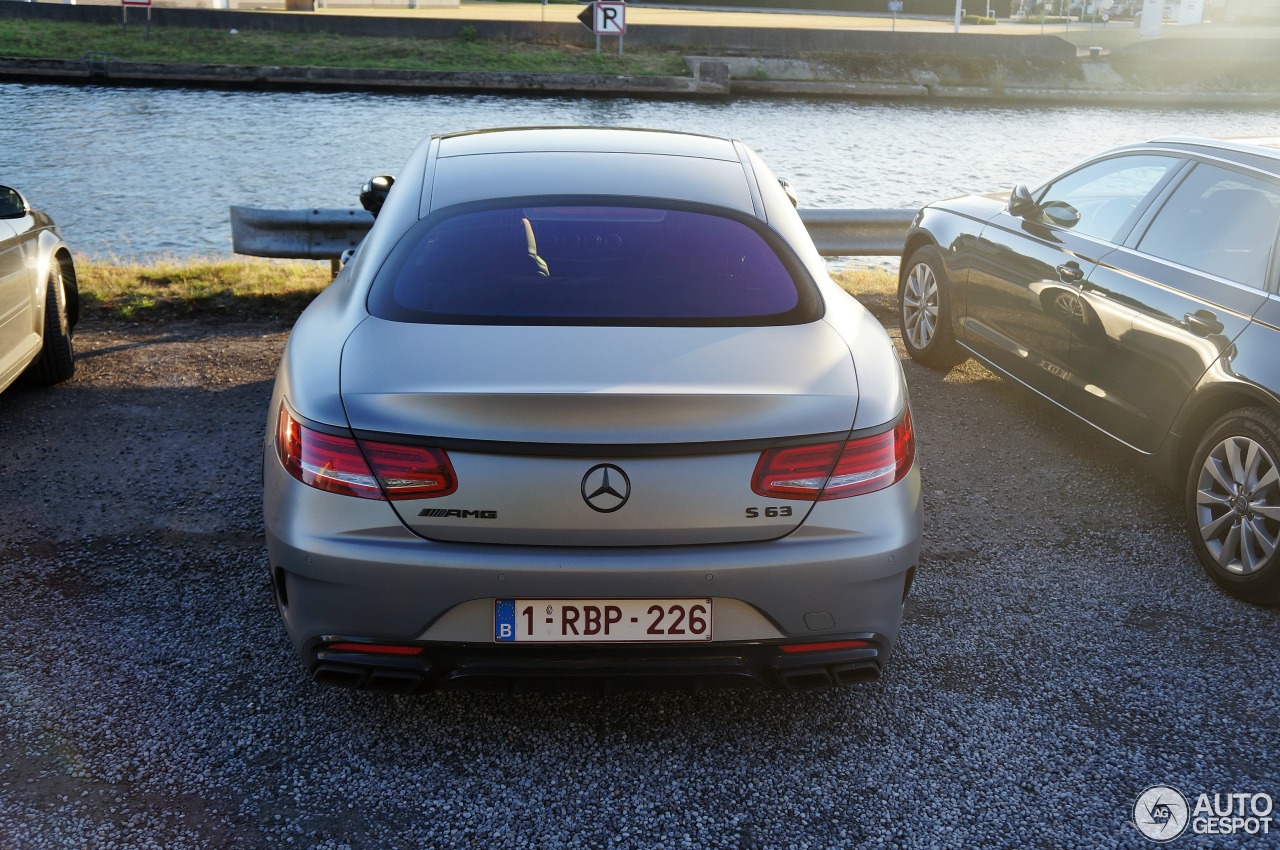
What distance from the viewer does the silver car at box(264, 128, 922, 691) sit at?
266 centimetres

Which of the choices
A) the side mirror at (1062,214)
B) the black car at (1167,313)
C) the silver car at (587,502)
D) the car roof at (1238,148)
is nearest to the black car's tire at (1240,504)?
the black car at (1167,313)

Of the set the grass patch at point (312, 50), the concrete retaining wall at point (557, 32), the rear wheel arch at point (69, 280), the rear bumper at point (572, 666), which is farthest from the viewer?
the concrete retaining wall at point (557, 32)

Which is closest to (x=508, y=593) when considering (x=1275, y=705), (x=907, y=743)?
(x=907, y=743)

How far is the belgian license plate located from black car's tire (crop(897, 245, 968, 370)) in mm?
4262

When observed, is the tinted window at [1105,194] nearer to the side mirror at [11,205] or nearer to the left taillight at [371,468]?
the left taillight at [371,468]

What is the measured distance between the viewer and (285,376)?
123 inches

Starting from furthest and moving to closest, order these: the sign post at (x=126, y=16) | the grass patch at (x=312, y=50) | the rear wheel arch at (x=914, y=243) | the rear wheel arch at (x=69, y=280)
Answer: the sign post at (x=126, y=16)
the grass patch at (x=312, y=50)
the rear wheel arch at (x=914, y=243)
the rear wheel arch at (x=69, y=280)

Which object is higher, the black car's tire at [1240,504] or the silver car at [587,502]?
the silver car at [587,502]

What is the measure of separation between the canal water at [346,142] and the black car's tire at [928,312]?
8.78m

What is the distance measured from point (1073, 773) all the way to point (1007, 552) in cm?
154

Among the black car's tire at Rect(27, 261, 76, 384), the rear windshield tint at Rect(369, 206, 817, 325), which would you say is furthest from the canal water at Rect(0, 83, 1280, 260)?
the rear windshield tint at Rect(369, 206, 817, 325)

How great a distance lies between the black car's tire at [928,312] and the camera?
6637 millimetres

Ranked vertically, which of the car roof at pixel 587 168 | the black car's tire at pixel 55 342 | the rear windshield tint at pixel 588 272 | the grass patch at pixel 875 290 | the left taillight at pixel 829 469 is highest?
the car roof at pixel 587 168

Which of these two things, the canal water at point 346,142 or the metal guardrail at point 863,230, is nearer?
the metal guardrail at point 863,230
